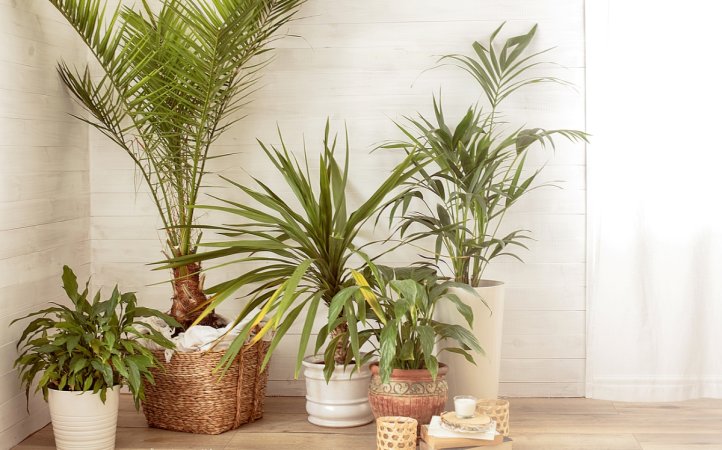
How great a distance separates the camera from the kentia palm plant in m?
2.92

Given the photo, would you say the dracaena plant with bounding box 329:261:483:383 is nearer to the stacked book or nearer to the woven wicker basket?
the stacked book

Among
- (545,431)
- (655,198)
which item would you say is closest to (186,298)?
(545,431)

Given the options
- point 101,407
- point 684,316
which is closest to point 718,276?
point 684,316

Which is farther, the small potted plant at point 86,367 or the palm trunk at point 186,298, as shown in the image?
the palm trunk at point 186,298

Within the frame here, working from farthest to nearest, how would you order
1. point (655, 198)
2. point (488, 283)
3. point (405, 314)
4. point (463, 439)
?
point (655, 198)
point (488, 283)
point (405, 314)
point (463, 439)

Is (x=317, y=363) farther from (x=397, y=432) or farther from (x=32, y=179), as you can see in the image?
(x=32, y=179)

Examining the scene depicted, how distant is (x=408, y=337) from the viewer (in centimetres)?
289

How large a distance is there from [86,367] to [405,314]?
1035 millimetres

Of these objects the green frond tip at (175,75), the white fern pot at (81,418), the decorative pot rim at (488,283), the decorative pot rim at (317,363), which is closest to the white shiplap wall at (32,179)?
the green frond tip at (175,75)

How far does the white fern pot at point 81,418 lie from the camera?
9.02ft

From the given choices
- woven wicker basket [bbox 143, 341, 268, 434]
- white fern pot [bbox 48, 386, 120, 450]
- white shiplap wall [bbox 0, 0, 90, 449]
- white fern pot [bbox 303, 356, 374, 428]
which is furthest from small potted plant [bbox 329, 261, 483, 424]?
white shiplap wall [bbox 0, 0, 90, 449]

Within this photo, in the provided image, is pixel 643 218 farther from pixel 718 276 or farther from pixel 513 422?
pixel 513 422

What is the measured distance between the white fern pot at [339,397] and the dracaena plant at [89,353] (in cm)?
55

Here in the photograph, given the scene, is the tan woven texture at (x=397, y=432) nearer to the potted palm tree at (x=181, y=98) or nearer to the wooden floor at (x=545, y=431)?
the wooden floor at (x=545, y=431)
